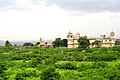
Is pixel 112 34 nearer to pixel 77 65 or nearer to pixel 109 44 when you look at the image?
pixel 109 44

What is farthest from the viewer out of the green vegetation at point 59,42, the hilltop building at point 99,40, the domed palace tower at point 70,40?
the green vegetation at point 59,42

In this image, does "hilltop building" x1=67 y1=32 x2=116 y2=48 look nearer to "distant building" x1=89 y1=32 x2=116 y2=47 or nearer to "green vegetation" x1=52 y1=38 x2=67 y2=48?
"distant building" x1=89 y1=32 x2=116 y2=47

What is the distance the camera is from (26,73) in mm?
36875

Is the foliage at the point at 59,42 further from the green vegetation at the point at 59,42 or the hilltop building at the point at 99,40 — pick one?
the hilltop building at the point at 99,40

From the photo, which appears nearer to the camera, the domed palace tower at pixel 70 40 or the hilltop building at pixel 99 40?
the domed palace tower at pixel 70 40

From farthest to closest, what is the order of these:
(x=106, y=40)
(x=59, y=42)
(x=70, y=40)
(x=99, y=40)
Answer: (x=59, y=42)
(x=99, y=40)
(x=106, y=40)
(x=70, y=40)

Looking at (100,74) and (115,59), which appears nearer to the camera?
(100,74)

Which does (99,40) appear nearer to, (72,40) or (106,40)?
(106,40)

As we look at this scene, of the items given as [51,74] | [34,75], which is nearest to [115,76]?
[51,74]

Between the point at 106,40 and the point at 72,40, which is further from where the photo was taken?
the point at 106,40

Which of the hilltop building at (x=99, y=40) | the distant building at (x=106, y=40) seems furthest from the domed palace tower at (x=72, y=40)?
the distant building at (x=106, y=40)

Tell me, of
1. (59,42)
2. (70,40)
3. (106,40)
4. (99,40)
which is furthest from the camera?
(59,42)

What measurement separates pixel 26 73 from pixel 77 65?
9135 mm

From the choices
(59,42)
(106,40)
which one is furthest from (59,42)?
(106,40)
